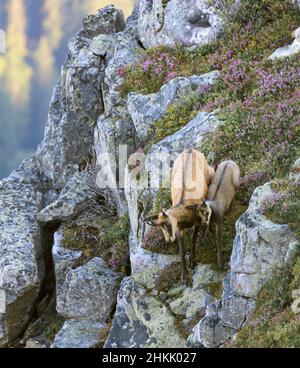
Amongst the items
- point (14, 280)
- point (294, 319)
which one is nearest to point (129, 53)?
point (14, 280)

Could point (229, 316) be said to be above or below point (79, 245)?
above

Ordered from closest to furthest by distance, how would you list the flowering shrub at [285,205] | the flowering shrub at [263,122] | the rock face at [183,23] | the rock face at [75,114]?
the flowering shrub at [285,205] → the flowering shrub at [263,122] → the rock face at [183,23] → the rock face at [75,114]

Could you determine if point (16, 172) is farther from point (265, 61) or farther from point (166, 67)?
point (265, 61)

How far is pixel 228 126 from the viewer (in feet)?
70.5

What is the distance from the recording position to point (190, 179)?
17.8 meters

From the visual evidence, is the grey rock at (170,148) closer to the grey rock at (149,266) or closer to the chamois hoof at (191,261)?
the grey rock at (149,266)

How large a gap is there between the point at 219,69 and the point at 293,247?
12.0m

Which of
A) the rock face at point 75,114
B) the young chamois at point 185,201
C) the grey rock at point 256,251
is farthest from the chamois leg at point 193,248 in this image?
the rock face at point 75,114

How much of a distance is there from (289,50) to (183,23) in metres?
5.58

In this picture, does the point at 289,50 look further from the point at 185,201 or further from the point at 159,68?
the point at 185,201

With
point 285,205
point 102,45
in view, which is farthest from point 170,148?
point 102,45

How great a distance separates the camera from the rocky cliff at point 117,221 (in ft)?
53.5

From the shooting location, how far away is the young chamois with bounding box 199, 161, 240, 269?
17.2m

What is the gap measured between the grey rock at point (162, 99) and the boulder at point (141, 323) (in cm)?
707
